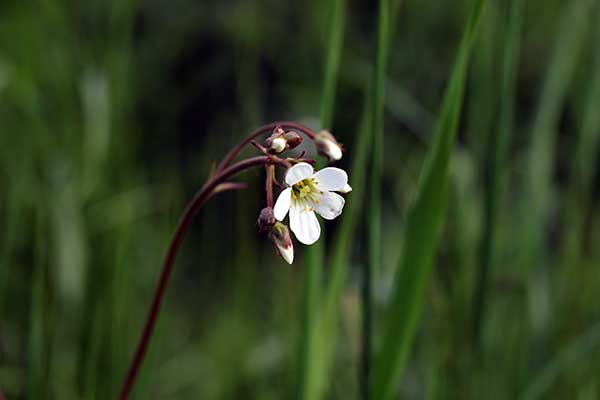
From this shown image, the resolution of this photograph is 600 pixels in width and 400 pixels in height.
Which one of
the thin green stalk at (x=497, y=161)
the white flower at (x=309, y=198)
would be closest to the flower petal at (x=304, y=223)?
the white flower at (x=309, y=198)

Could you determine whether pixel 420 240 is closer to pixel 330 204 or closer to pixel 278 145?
pixel 330 204

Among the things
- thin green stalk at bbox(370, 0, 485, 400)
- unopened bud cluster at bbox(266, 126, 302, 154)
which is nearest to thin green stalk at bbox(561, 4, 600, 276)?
thin green stalk at bbox(370, 0, 485, 400)

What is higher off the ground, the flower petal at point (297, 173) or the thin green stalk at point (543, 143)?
the flower petal at point (297, 173)

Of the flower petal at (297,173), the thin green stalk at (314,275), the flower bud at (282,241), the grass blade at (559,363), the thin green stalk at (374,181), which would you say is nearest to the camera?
the flower petal at (297,173)

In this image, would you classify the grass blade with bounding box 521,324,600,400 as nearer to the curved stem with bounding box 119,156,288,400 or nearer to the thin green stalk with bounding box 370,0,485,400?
the thin green stalk with bounding box 370,0,485,400

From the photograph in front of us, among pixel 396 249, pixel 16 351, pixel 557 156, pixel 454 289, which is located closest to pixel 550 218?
pixel 557 156

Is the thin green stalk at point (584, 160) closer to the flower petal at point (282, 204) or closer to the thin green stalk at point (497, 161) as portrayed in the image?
the thin green stalk at point (497, 161)

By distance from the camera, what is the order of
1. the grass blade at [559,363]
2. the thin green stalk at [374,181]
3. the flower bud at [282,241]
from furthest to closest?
1. the grass blade at [559,363]
2. the thin green stalk at [374,181]
3. the flower bud at [282,241]
